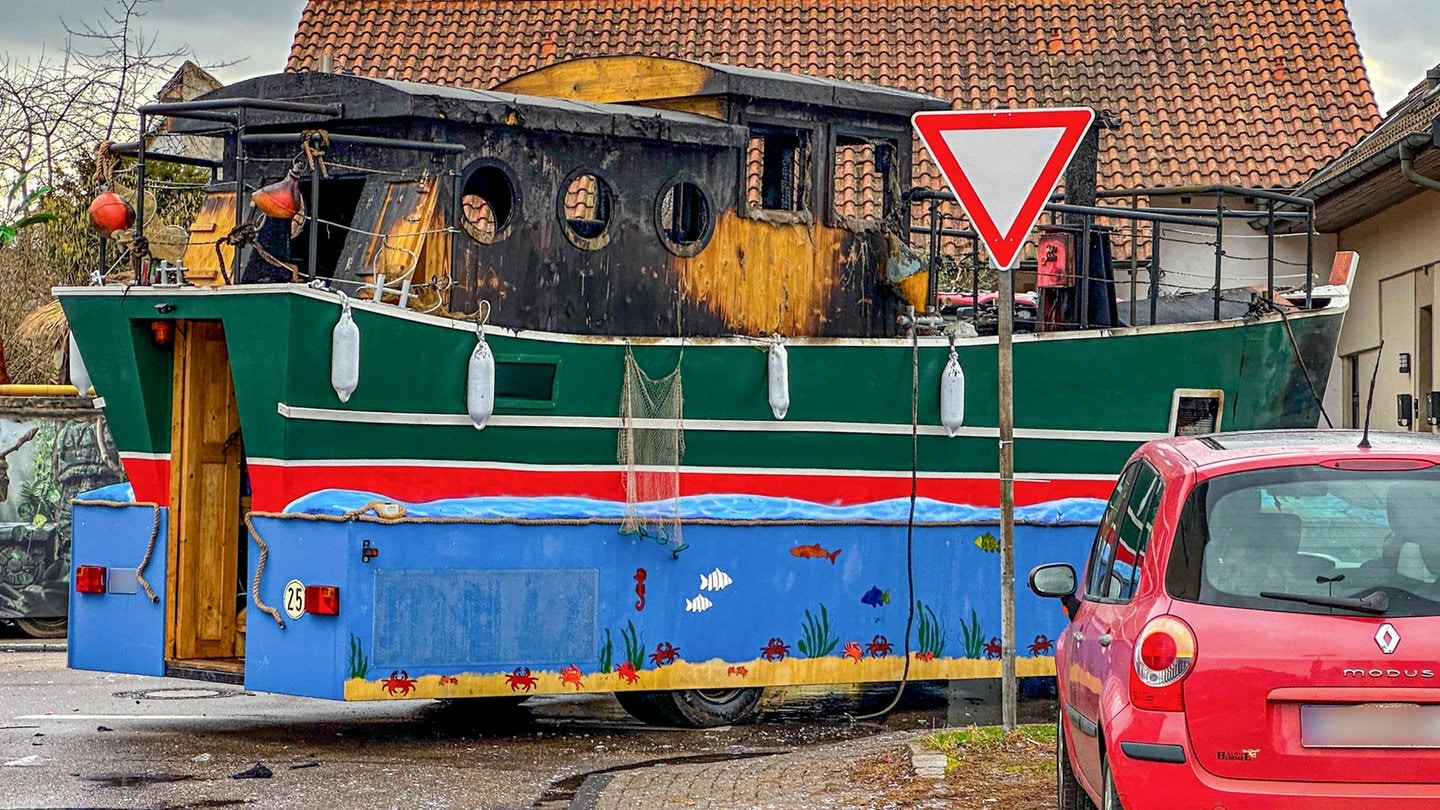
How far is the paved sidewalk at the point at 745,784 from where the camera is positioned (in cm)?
834

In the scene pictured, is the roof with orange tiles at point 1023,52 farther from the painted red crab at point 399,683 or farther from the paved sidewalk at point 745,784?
the paved sidewalk at point 745,784

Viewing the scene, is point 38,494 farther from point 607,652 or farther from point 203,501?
point 607,652

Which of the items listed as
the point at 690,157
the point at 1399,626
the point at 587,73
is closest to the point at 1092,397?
the point at 690,157

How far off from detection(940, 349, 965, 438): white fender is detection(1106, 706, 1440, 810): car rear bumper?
5792 millimetres

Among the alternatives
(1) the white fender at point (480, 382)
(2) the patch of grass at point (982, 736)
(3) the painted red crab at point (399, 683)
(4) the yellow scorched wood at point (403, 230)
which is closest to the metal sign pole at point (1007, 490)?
(2) the patch of grass at point (982, 736)

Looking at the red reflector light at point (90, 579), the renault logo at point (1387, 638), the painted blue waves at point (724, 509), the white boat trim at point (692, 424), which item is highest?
the white boat trim at point (692, 424)

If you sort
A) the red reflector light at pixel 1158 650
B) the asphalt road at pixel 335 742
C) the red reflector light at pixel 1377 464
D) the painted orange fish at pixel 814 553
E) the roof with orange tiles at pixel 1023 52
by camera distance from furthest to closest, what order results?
the roof with orange tiles at pixel 1023 52 → the painted orange fish at pixel 814 553 → the asphalt road at pixel 335 742 → the red reflector light at pixel 1377 464 → the red reflector light at pixel 1158 650

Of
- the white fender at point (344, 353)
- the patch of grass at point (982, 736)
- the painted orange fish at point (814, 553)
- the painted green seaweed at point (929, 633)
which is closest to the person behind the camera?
the patch of grass at point (982, 736)

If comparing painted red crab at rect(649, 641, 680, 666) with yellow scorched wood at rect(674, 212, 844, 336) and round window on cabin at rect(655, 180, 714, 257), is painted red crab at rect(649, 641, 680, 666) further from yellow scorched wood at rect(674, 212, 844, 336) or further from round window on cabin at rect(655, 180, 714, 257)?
round window on cabin at rect(655, 180, 714, 257)

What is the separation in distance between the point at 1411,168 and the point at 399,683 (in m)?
9.22

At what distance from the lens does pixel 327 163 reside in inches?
441

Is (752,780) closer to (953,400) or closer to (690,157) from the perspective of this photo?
(953,400)

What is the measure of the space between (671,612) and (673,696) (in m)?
0.56

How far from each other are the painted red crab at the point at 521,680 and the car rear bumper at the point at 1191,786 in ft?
16.4
